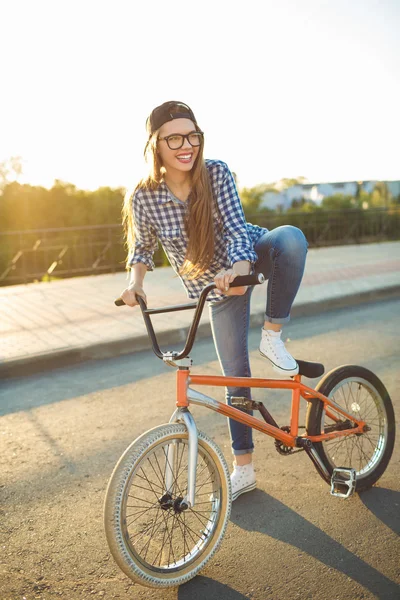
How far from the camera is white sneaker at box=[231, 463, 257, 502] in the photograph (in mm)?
3352

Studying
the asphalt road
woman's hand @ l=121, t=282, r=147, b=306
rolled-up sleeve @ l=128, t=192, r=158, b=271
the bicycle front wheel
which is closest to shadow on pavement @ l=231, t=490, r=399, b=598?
the asphalt road

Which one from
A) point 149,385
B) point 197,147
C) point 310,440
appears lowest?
point 149,385

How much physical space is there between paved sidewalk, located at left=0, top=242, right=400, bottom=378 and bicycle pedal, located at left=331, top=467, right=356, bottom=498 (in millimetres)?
1707

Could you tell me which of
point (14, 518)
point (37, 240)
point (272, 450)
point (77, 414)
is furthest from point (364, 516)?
point (37, 240)

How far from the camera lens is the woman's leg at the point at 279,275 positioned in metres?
2.82

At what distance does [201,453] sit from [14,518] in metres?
1.25

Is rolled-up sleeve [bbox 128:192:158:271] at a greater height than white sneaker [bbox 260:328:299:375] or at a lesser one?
greater

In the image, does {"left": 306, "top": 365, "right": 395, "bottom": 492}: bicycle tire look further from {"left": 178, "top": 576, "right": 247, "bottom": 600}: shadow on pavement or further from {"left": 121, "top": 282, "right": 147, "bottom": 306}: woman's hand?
{"left": 121, "top": 282, "right": 147, "bottom": 306}: woman's hand

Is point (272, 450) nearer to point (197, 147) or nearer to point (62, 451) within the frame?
point (62, 451)

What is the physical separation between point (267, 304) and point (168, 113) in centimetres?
98

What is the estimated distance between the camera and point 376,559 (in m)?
2.75

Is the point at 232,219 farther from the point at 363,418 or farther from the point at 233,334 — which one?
the point at 363,418

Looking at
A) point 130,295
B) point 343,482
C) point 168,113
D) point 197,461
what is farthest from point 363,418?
point 168,113

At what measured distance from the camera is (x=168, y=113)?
2.74m
